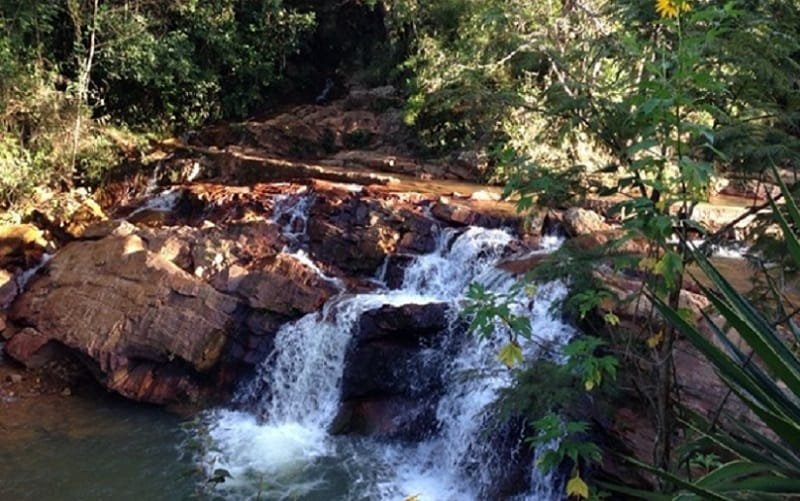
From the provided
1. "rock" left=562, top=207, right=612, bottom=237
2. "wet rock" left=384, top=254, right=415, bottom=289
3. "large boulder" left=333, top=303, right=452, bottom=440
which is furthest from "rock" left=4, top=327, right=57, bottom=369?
"rock" left=562, top=207, right=612, bottom=237

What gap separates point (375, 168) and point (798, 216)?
1119 centimetres

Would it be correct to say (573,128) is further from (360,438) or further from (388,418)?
(360,438)

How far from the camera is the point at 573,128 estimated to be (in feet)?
9.80

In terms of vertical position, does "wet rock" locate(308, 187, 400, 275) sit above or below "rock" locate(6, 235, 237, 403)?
above

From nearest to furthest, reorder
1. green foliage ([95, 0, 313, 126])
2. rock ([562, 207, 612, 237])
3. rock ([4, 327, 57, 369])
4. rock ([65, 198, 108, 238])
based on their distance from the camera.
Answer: rock ([4, 327, 57, 369]), rock ([562, 207, 612, 237]), rock ([65, 198, 108, 238]), green foliage ([95, 0, 313, 126])

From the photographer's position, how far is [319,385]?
7.54 meters

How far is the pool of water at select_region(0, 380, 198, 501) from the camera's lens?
5.91 m

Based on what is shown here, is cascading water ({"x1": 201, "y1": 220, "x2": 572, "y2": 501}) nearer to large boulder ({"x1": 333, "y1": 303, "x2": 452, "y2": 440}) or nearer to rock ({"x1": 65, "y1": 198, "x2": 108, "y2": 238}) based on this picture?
large boulder ({"x1": 333, "y1": 303, "x2": 452, "y2": 440})

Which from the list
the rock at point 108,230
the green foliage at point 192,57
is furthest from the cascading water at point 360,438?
the green foliage at point 192,57

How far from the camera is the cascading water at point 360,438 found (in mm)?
6035

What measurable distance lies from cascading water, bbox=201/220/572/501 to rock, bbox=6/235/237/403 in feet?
2.65

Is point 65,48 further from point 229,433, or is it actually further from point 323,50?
point 229,433

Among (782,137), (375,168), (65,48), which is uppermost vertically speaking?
(65,48)

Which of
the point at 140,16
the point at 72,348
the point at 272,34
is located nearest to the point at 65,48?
the point at 140,16
